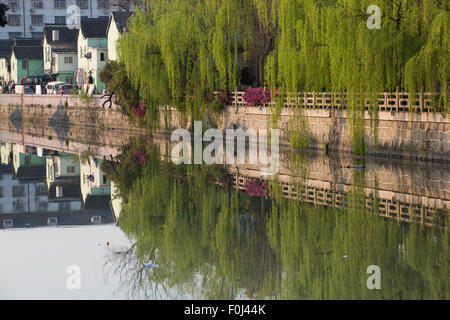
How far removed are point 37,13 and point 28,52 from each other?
13.7 m

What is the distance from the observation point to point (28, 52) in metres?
82.1

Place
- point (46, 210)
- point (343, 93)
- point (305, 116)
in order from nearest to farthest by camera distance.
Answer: point (46, 210) → point (343, 93) → point (305, 116)

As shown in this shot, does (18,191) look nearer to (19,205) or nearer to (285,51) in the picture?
(19,205)

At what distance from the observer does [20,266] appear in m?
13.4

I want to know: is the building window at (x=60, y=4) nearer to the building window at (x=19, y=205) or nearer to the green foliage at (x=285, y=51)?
the green foliage at (x=285, y=51)

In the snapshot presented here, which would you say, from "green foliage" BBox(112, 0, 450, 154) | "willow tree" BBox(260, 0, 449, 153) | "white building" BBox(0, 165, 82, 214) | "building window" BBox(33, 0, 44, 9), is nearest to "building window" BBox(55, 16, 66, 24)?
"building window" BBox(33, 0, 44, 9)

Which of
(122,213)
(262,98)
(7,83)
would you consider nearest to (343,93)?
(262,98)

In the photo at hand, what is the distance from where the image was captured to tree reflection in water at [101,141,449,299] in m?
11.5

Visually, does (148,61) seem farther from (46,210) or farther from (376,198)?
(376,198)

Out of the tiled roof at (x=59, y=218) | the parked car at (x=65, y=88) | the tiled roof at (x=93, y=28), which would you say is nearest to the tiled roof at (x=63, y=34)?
the tiled roof at (x=93, y=28)

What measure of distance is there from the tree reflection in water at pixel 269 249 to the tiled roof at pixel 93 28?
47.0m

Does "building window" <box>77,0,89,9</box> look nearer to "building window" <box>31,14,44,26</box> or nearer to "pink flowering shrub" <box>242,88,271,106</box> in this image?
"building window" <box>31,14,44,26</box>

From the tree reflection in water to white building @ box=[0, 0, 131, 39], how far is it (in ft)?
242
